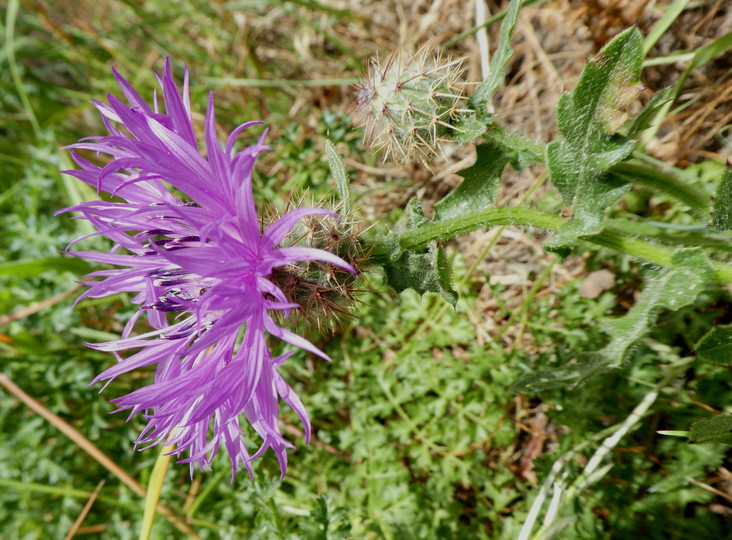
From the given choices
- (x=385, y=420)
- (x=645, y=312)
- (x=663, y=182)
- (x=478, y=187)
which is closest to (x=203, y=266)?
(x=478, y=187)

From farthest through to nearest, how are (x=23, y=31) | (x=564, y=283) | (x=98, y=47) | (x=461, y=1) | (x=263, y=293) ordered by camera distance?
(x=23, y=31) → (x=98, y=47) → (x=461, y=1) → (x=564, y=283) → (x=263, y=293)

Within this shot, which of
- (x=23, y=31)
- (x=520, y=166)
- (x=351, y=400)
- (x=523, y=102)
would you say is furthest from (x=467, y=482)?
(x=23, y=31)

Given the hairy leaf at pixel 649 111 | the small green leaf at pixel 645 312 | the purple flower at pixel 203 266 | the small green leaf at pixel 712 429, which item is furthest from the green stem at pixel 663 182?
the purple flower at pixel 203 266

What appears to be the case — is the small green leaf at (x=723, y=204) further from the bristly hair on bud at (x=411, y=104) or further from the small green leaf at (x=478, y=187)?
the bristly hair on bud at (x=411, y=104)

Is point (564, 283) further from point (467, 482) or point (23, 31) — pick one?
point (23, 31)

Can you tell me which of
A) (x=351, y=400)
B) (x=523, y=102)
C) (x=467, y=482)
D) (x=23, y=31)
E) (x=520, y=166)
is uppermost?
(x=23, y=31)

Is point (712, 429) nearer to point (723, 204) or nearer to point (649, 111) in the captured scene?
point (723, 204)
